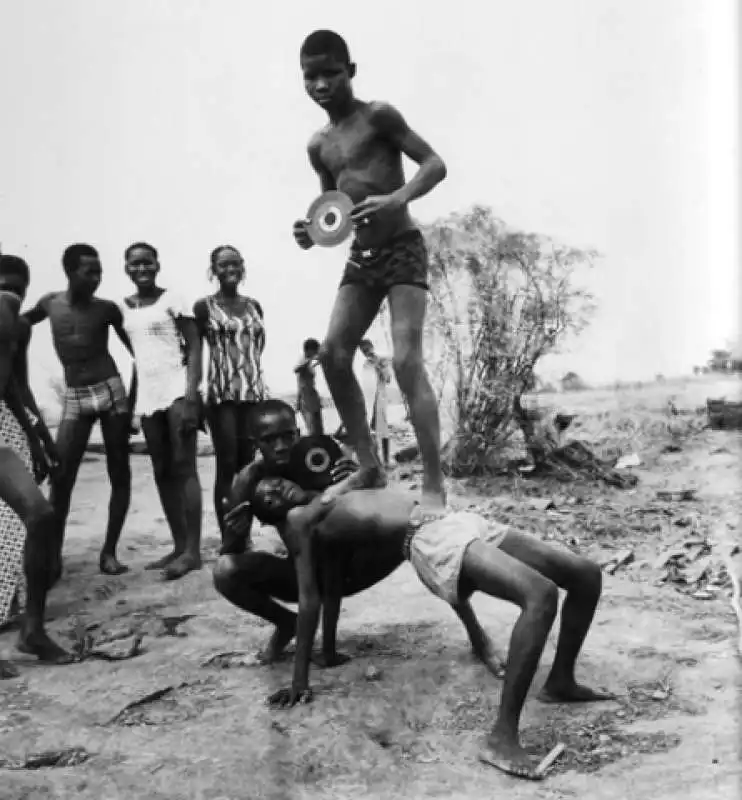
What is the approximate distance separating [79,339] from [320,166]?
206 centimetres

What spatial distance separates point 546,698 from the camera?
3.16 metres

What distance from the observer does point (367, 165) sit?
351 cm

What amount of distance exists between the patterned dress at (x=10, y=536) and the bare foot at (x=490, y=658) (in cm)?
237

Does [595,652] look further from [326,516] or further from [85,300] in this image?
[85,300]

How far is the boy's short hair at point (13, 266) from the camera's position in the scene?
466cm

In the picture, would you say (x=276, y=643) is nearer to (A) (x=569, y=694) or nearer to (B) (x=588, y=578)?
(A) (x=569, y=694)

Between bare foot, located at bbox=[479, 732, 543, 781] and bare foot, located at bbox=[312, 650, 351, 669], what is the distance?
96cm

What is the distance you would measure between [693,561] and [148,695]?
11.5 feet

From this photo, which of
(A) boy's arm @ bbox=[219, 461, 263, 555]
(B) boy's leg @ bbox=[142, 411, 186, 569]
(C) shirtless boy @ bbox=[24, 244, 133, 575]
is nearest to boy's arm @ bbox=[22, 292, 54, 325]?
(C) shirtless boy @ bbox=[24, 244, 133, 575]

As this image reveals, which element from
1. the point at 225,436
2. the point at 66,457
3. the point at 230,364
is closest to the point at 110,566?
the point at 66,457

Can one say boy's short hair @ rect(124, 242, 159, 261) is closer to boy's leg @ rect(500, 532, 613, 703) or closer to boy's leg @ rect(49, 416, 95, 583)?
boy's leg @ rect(49, 416, 95, 583)

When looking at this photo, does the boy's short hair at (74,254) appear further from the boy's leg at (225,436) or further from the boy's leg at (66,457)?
the boy's leg at (225,436)

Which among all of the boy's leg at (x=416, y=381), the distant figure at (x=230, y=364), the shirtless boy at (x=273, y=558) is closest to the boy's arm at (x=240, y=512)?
the shirtless boy at (x=273, y=558)

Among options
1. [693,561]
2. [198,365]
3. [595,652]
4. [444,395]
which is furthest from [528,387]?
[595,652]
